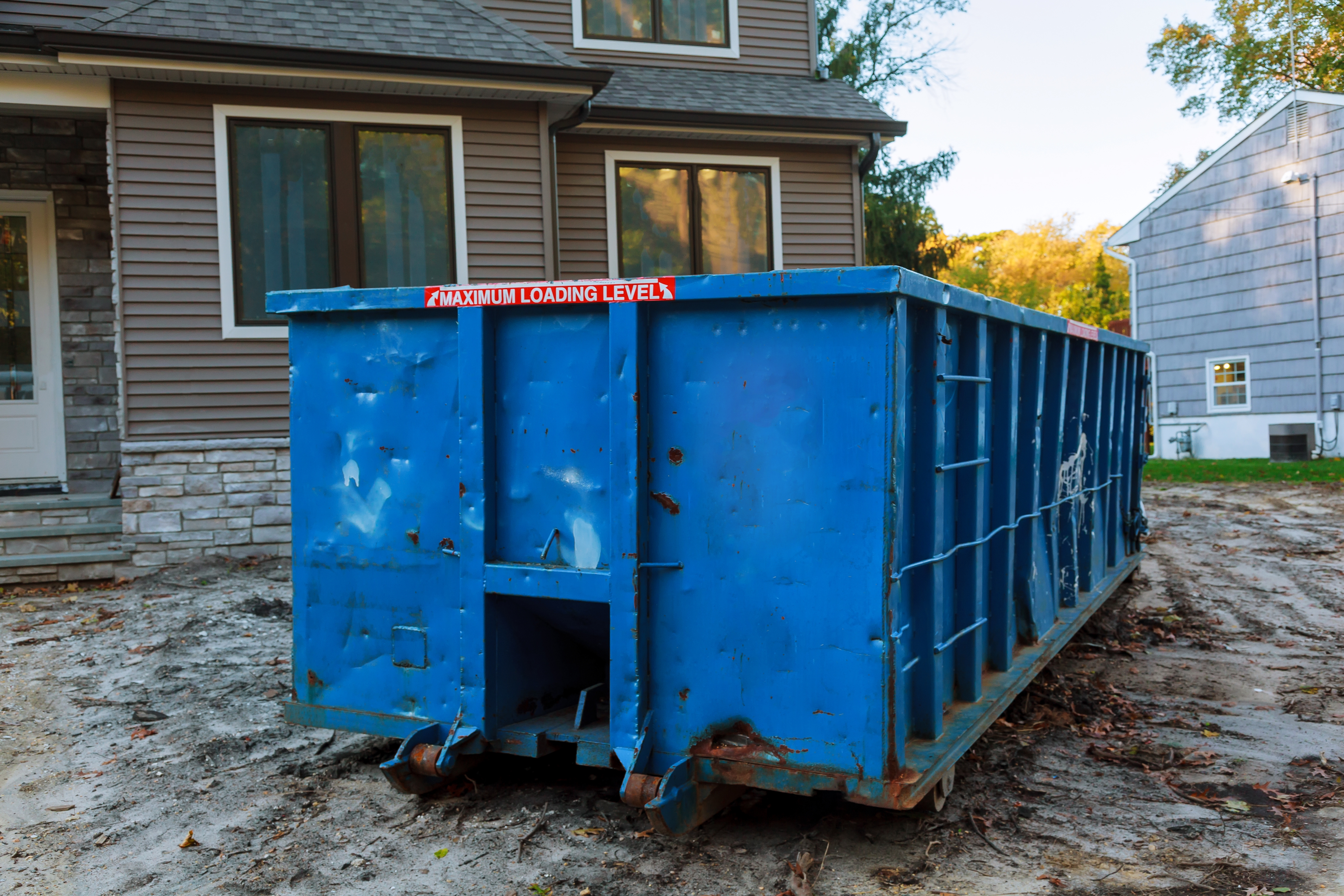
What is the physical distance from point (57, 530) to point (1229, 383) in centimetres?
2227

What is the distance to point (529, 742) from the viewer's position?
383 cm

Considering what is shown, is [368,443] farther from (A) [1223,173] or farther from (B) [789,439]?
(A) [1223,173]

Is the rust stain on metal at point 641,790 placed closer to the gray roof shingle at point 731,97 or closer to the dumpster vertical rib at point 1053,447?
the dumpster vertical rib at point 1053,447

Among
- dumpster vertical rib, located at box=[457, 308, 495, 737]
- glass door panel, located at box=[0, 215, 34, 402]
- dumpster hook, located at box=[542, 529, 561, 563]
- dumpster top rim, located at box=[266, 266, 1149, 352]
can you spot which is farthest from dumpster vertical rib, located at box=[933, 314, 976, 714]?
glass door panel, located at box=[0, 215, 34, 402]

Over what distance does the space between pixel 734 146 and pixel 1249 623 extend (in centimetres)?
736

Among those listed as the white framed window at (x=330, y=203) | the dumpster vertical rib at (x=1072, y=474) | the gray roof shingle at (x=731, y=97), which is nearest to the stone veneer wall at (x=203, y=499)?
the white framed window at (x=330, y=203)

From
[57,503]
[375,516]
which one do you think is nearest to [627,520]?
[375,516]

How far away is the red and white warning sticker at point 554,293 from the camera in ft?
11.4

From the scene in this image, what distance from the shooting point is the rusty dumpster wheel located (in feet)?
12.2

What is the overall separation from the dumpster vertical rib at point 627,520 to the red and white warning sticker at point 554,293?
5cm

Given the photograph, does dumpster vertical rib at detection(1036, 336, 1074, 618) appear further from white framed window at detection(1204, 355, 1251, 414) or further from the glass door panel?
white framed window at detection(1204, 355, 1251, 414)

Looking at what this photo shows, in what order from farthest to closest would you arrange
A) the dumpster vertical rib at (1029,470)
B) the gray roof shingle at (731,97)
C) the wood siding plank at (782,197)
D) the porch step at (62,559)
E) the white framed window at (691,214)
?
the white framed window at (691,214) < the wood siding plank at (782,197) < the gray roof shingle at (731,97) < the porch step at (62,559) < the dumpster vertical rib at (1029,470)

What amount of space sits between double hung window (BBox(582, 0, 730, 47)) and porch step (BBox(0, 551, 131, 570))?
7822mm

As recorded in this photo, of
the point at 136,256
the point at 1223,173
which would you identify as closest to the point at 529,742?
the point at 136,256
